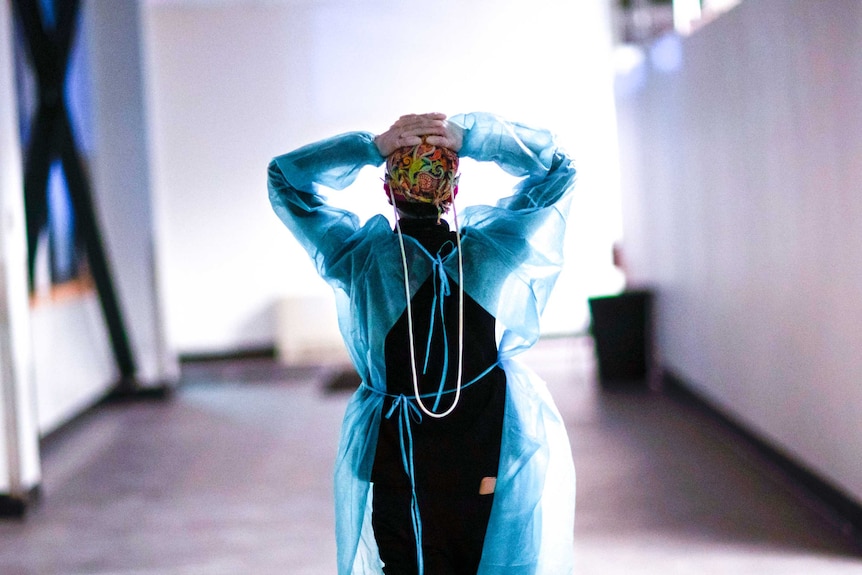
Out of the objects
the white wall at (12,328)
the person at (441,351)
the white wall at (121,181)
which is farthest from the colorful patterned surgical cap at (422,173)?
the white wall at (121,181)

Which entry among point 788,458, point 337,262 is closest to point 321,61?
point 788,458

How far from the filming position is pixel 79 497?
472 centimetres

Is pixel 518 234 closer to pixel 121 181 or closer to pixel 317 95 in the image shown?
pixel 121 181

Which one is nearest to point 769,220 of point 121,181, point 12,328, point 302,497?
point 302,497

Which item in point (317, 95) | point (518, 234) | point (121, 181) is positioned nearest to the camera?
point (518, 234)

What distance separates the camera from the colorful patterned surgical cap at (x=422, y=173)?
195 cm

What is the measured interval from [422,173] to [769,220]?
284 cm

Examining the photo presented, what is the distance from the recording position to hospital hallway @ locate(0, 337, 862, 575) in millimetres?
3539

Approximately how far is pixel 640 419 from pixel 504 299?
3825 millimetres

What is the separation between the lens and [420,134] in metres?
1.93

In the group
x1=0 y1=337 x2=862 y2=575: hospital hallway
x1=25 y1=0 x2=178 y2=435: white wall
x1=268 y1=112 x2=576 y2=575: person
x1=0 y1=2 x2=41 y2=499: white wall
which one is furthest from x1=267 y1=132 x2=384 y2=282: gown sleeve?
x1=25 y1=0 x2=178 y2=435: white wall

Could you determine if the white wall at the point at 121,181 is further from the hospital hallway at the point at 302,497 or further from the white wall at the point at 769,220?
the white wall at the point at 769,220

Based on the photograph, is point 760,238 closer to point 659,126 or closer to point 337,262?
point 659,126

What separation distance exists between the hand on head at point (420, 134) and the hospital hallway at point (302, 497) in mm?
1947
